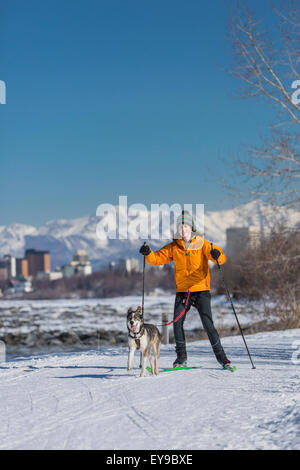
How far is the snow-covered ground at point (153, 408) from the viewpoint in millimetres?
4664

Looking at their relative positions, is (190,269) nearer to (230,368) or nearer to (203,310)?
(203,310)

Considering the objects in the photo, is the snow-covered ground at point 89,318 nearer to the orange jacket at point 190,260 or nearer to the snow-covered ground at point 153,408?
the orange jacket at point 190,260

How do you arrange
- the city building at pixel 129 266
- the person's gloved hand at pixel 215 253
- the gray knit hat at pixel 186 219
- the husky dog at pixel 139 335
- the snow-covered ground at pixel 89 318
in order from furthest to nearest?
Answer: the city building at pixel 129 266, the snow-covered ground at pixel 89 318, the gray knit hat at pixel 186 219, the person's gloved hand at pixel 215 253, the husky dog at pixel 139 335

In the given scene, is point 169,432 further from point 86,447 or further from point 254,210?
point 254,210

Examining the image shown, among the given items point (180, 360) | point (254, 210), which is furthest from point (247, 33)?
point (180, 360)

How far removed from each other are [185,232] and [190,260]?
→ 0.41 m

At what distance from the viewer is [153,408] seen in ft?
19.0

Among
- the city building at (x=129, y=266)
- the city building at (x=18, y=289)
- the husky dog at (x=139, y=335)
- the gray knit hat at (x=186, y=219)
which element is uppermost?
the gray knit hat at (x=186, y=219)

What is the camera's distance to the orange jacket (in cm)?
802

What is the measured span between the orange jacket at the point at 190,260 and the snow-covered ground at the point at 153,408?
49.8 inches

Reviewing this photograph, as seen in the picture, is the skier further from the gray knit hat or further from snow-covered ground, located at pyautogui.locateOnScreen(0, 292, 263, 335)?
snow-covered ground, located at pyautogui.locateOnScreen(0, 292, 263, 335)

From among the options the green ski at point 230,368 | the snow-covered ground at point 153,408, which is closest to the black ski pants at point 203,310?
the green ski at point 230,368

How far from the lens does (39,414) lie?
5.79 metres
